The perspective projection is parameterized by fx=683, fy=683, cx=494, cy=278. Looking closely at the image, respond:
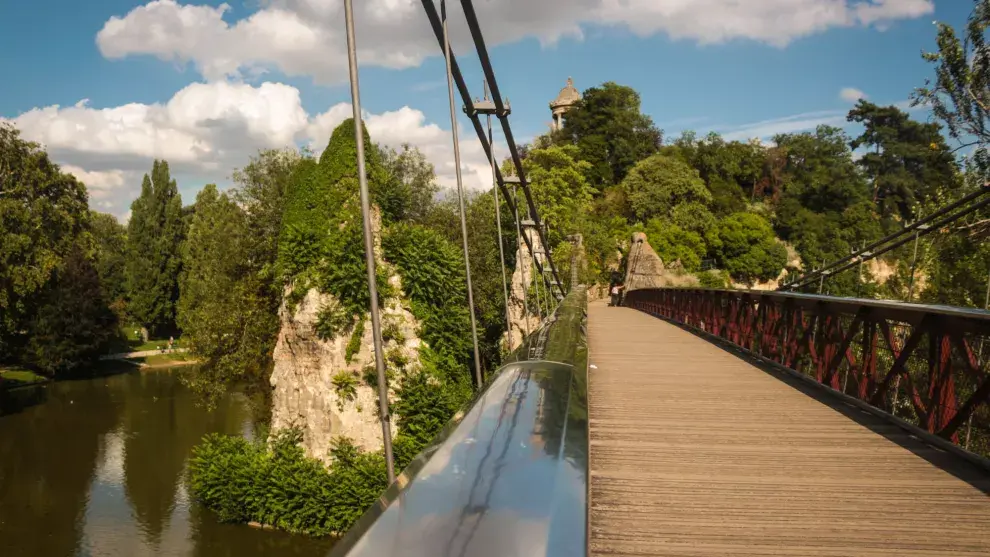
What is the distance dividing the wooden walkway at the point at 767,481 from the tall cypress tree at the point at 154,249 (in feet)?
160

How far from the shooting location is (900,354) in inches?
181

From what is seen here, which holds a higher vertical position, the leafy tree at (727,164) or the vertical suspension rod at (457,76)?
the leafy tree at (727,164)

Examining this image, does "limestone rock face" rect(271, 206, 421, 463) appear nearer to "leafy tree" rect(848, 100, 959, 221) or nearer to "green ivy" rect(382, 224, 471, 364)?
"green ivy" rect(382, 224, 471, 364)

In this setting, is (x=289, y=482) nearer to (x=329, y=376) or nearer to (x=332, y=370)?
(x=329, y=376)

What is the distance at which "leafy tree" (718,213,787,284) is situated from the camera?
45094mm

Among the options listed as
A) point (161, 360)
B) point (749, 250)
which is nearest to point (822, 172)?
point (749, 250)

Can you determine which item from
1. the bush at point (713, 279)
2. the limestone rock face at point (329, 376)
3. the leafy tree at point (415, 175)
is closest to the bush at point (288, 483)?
the limestone rock face at point (329, 376)

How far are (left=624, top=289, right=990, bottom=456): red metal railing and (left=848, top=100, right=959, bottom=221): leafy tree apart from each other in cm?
5076

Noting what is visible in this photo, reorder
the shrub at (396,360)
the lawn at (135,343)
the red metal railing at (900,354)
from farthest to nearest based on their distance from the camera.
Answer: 1. the lawn at (135,343)
2. the shrub at (396,360)
3. the red metal railing at (900,354)

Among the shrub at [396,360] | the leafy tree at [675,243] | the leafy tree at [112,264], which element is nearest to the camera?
the shrub at [396,360]

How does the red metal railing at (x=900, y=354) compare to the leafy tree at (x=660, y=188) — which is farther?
the leafy tree at (x=660, y=188)

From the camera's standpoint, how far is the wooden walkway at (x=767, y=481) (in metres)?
2.68

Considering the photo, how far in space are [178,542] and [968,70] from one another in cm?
2314

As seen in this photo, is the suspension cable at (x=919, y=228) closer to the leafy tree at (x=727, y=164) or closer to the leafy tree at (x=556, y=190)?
the leafy tree at (x=556, y=190)
